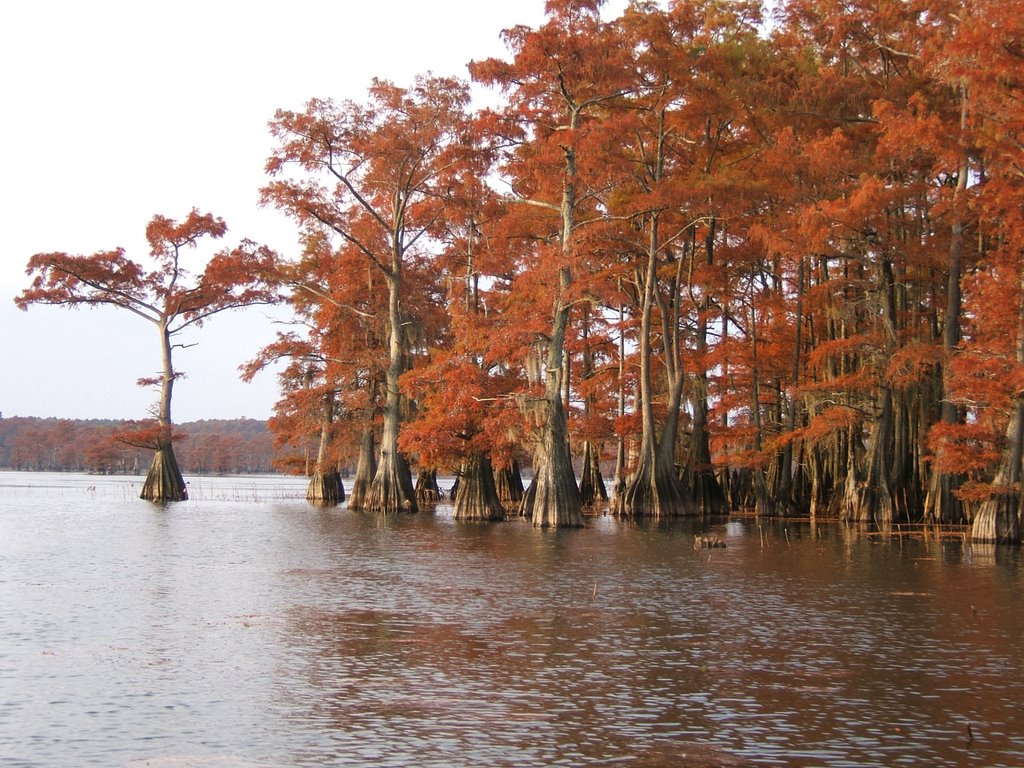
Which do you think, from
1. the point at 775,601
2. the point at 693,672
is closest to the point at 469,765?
the point at 693,672

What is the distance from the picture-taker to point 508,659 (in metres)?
9.28

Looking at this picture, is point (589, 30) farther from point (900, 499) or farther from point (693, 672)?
point (693, 672)

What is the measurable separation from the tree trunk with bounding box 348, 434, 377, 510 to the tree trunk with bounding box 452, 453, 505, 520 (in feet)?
14.4

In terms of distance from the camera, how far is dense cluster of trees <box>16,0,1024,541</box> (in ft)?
75.1

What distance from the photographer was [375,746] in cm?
668

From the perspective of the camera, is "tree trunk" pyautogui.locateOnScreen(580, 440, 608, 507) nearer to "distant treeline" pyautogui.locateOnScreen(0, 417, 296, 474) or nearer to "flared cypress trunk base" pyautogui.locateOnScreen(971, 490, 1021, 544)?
"flared cypress trunk base" pyautogui.locateOnScreen(971, 490, 1021, 544)

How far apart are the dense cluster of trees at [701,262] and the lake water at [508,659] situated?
7.89 meters

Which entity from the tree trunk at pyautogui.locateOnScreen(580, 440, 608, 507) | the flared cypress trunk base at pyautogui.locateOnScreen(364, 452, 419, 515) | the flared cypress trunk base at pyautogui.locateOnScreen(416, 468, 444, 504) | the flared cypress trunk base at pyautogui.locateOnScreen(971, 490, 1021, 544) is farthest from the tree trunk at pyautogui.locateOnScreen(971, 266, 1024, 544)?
the flared cypress trunk base at pyautogui.locateOnScreen(416, 468, 444, 504)

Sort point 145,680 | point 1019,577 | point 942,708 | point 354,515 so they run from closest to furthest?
1. point 942,708
2. point 145,680
3. point 1019,577
4. point 354,515

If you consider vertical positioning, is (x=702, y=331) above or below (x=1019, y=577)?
above

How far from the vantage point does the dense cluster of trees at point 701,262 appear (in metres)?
22.9

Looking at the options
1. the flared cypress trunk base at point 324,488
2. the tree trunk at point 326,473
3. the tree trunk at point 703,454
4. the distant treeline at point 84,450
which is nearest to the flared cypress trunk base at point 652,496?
the tree trunk at point 703,454

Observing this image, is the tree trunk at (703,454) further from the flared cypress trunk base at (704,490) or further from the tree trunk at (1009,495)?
the tree trunk at (1009,495)

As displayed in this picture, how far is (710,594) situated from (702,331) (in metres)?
19.6
